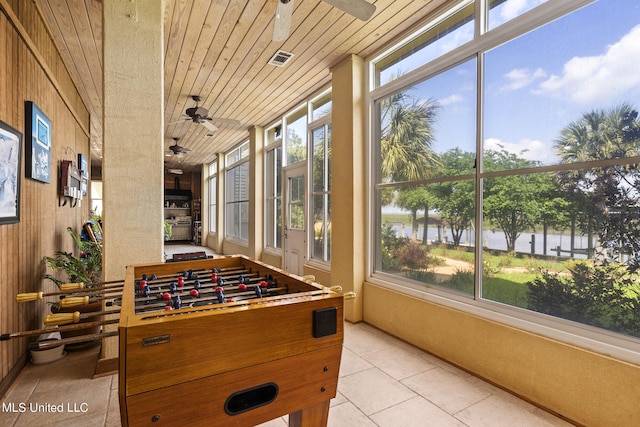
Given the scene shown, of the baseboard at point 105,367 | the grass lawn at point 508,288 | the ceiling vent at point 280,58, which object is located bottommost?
the baseboard at point 105,367

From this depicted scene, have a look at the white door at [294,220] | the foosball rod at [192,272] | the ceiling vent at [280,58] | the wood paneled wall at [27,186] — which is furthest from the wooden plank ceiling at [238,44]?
the foosball rod at [192,272]

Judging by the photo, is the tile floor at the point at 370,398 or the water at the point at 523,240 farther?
the water at the point at 523,240

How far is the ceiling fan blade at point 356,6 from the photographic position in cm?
201

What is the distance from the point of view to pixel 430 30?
303cm

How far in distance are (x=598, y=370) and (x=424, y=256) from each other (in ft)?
4.99

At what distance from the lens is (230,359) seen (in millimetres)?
1165

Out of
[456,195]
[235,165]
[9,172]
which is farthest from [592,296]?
[235,165]

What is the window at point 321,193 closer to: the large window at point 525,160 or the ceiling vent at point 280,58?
the ceiling vent at point 280,58

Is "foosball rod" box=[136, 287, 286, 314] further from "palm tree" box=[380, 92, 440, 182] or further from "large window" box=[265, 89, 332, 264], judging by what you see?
"large window" box=[265, 89, 332, 264]

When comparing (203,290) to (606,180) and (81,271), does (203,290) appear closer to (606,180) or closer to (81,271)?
(81,271)

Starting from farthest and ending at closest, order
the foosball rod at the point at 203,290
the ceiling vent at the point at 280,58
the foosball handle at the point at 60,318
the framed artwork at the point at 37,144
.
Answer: the ceiling vent at the point at 280,58 < the framed artwork at the point at 37,144 < the foosball rod at the point at 203,290 < the foosball handle at the point at 60,318

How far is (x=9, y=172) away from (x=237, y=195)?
6.47 meters

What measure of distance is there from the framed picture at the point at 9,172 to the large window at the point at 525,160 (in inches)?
129

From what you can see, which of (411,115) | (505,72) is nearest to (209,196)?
(411,115)
